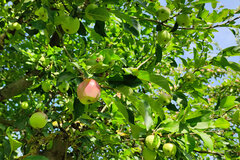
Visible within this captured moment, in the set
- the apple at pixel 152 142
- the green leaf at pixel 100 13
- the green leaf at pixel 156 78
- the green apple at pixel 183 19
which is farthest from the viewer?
the green apple at pixel 183 19

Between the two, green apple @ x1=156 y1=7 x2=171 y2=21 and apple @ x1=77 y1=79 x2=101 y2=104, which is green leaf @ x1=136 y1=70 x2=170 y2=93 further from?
green apple @ x1=156 y1=7 x2=171 y2=21

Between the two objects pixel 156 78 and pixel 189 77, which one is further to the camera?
pixel 189 77

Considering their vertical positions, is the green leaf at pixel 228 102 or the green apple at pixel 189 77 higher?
the green leaf at pixel 228 102

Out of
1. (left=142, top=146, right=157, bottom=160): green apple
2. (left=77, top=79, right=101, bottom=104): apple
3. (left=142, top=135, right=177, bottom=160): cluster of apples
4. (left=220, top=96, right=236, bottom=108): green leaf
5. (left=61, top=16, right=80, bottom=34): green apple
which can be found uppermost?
(left=61, top=16, right=80, bottom=34): green apple

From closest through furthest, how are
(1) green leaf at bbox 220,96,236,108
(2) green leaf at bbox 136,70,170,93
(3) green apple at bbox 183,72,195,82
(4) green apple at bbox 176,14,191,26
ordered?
(2) green leaf at bbox 136,70,170,93, (4) green apple at bbox 176,14,191,26, (1) green leaf at bbox 220,96,236,108, (3) green apple at bbox 183,72,195,82

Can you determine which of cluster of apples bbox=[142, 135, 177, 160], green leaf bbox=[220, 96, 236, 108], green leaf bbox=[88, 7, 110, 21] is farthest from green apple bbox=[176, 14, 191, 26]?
cluster of apples bbox=[142, 135, 177, 160]

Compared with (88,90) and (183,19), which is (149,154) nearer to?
(88,90)

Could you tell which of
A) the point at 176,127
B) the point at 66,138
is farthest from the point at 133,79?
the point at 66,138

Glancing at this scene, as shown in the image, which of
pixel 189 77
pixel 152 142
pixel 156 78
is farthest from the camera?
pixel 189 77

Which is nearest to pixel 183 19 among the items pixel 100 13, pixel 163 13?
pixel 163 13

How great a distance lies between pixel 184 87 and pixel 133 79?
1.16 m

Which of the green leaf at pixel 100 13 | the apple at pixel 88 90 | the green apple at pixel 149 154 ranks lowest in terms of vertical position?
the green apple at pixel 149 154

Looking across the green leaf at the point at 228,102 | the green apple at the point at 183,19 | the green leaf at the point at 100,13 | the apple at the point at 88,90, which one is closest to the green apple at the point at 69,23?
the green leaf at the point at 100,13

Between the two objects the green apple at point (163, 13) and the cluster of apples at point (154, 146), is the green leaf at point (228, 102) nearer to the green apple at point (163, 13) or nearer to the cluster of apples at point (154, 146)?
the cluster of apples at point (154, 146)
